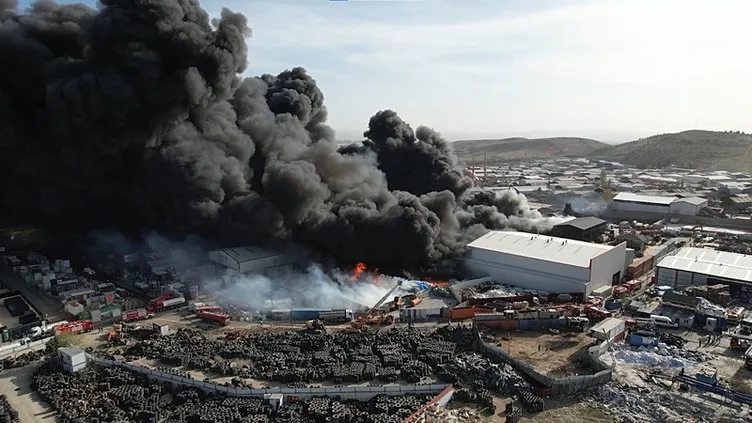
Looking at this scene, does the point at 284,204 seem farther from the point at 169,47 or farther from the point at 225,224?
the point at 169,47

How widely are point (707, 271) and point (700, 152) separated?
144859 mm

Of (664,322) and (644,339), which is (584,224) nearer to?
(664,322)

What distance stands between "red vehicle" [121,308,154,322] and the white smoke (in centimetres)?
581

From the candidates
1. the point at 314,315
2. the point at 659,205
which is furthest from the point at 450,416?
the point at 659,205

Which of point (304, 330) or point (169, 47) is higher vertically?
point (169, 47)

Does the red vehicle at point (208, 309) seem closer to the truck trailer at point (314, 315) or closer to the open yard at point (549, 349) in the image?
the truck trailer at point (314, 315)

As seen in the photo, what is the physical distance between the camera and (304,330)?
42.9 meters

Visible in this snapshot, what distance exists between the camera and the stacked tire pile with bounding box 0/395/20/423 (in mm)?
31125

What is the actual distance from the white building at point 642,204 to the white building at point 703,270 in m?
34.8

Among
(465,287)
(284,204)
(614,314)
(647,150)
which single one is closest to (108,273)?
(284,204)

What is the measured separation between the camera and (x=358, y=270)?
5497 cm

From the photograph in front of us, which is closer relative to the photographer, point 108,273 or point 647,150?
point 108,273

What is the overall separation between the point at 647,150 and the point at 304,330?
17911cm

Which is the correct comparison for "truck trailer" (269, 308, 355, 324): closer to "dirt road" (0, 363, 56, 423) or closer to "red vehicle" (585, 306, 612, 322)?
"dirt road" (0, 363, 56, 423)
